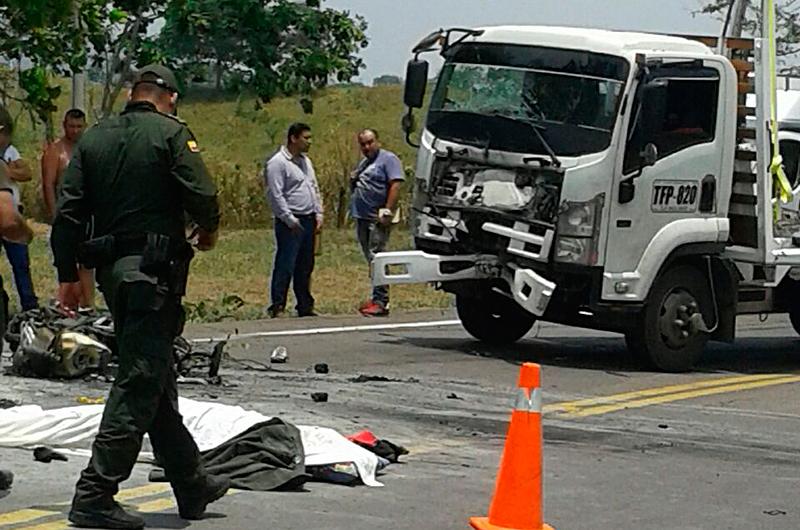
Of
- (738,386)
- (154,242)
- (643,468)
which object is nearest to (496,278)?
(738,386)

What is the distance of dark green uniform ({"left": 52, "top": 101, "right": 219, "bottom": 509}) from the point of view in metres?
7.10

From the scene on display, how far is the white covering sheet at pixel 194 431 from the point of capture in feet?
28.2

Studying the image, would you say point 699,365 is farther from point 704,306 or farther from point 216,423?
point 216,423

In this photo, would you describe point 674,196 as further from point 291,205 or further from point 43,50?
point 43,50

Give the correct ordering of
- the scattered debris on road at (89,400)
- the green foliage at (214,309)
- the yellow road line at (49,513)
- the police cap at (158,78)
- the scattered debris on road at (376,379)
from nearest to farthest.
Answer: the yellow road line at (49,513) → the police cap at (158,78) → the scattered debris on road at (89,400) → the scattered debris on road at (376,379) → the green foliage at (214,309)

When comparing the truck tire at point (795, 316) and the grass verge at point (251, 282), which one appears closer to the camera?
the truck tire at point (795, 316)

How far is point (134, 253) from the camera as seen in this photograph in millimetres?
7145

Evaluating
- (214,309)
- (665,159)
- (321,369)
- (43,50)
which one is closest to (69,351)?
(321,369)

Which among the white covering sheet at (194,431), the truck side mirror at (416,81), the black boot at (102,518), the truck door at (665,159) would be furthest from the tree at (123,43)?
the black boot at (102,518)

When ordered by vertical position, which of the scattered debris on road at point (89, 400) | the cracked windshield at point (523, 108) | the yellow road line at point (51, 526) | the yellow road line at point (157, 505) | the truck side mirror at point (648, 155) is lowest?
the scattered debris on road at point (89, 400)

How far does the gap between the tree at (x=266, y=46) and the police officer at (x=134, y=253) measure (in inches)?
477

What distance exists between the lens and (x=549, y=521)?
793 centimetres

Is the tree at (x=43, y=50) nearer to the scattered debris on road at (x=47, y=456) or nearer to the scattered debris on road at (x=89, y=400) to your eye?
the scattered debris on road at (x=89, y=400)

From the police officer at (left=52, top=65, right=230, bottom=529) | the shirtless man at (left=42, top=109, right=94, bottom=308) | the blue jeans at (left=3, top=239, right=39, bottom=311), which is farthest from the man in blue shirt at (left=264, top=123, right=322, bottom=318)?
the police officer at (left=52, top=65, right=230, bottom=529)
